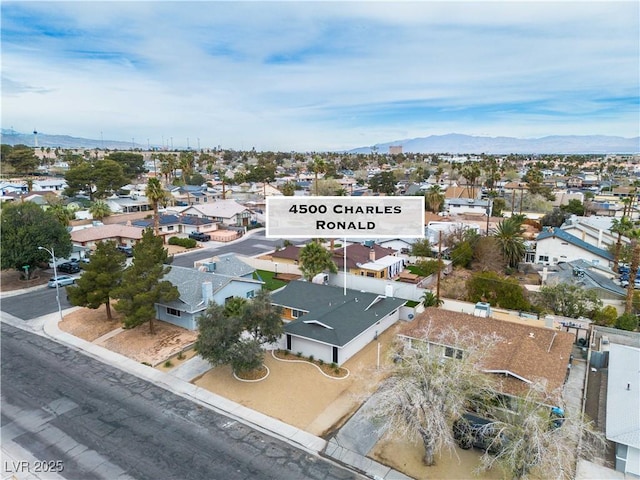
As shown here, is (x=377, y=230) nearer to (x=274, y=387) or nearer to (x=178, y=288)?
(x=178, y=288)

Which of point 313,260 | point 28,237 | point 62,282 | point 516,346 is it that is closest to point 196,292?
point 313,260

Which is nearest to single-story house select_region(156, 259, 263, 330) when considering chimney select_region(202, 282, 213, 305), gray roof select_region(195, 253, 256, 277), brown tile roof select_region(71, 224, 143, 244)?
chimney select_region(202, 282, 213, 305)

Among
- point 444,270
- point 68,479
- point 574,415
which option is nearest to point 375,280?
point 444,270

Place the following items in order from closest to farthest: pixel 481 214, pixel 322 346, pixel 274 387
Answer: pixel 274 387 < pixel 322 346 < pixel 481 214

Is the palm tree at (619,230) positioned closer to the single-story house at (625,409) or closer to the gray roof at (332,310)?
the single-story house at (625,409)

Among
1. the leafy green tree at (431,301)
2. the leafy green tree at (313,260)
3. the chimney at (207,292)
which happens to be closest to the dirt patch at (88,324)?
the chimney at (207,292)

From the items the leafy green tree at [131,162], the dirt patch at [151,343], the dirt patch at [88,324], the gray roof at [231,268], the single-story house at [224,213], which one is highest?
the leafy green tree at [131,162]

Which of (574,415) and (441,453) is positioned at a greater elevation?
(574,415)

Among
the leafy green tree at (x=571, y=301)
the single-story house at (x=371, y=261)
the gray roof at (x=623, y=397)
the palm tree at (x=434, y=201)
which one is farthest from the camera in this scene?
the palm tree at (x=434, y=201)
